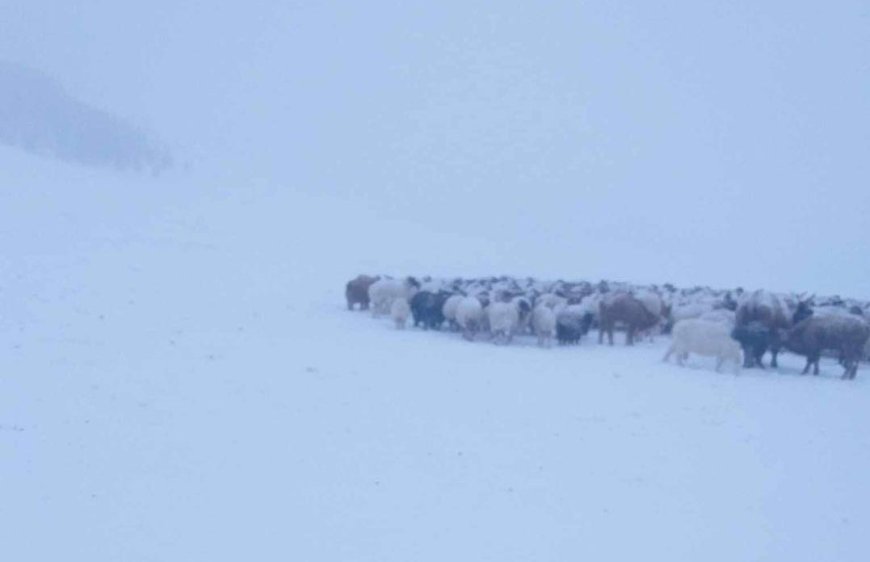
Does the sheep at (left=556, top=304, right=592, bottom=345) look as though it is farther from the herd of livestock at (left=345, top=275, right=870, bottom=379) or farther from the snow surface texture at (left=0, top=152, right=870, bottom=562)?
the snow surface texture at (left=0, top=152, right=870, bottom=562)

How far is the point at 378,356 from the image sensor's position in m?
18.0

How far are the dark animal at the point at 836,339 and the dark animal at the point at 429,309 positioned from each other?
8463 mm

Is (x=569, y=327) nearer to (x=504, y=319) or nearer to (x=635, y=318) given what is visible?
(x=504, y=319)

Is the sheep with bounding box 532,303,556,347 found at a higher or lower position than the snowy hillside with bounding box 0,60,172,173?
lower

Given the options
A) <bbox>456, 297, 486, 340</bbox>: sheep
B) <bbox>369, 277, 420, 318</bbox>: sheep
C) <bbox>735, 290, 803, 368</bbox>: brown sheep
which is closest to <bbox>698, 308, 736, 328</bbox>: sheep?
<bbox>735, 290, 803, 368</bbox>: brown sheep

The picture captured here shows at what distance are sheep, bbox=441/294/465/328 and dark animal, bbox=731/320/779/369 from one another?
6557 mm

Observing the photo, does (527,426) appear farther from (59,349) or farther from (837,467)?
(59,349)

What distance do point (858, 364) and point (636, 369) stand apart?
5.49m

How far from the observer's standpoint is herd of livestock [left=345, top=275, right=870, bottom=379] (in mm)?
18844

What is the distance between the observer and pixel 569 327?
21.5 m

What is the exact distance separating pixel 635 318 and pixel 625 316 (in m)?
0.27

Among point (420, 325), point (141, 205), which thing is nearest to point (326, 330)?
point (420, 325)

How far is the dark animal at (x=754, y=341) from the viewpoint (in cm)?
1923

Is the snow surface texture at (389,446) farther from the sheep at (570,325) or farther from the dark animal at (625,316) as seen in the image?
the dark animal at (625,316)
